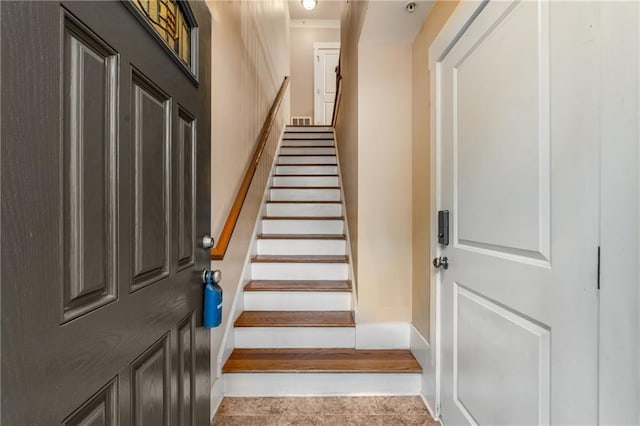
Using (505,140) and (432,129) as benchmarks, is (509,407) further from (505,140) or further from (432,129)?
(432,129)

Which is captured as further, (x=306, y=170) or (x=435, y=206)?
(x=306, y=170)

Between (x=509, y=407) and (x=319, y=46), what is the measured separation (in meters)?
6.57

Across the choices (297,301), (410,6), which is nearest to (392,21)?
(410,6)

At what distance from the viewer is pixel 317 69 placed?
6238mm

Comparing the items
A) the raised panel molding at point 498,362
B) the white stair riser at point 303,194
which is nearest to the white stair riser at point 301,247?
the white stair riser at point 303,194

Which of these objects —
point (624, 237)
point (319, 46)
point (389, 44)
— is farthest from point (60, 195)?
point (319, 46)

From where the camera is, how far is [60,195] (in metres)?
0.48

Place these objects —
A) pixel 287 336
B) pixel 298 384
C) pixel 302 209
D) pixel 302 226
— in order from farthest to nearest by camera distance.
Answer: pixel 302 209 → pixel 302 226 → pixel 287 336 → pixel 298 384

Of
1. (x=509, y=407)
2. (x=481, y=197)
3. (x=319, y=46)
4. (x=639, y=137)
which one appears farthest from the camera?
(x=319, y=46)

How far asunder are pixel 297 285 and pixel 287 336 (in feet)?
1.38

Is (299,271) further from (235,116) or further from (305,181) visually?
(305,181)

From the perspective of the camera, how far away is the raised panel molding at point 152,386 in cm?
68

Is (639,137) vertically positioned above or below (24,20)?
below

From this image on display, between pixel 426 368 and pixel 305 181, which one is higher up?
pixel 305 181
